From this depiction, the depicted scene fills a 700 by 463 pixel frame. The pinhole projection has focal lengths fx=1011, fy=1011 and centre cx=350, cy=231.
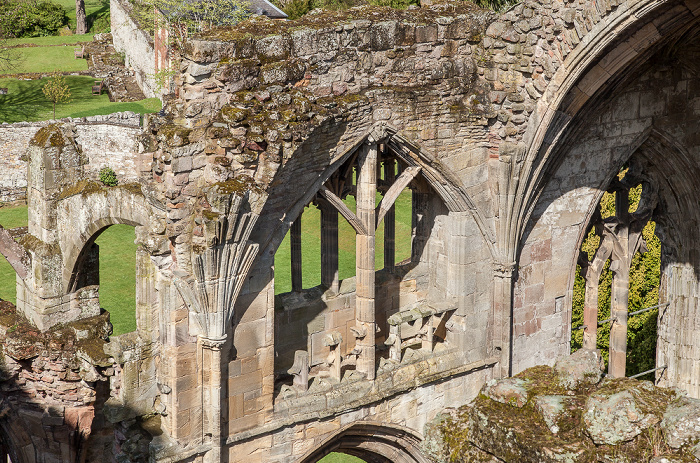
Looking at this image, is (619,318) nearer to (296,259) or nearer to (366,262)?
(366,262)

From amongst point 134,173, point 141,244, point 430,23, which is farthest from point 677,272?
point 134,173

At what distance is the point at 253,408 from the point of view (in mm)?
9398

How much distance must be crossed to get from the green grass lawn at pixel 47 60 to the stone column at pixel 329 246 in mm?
31528

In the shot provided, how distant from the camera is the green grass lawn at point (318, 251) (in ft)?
63.9

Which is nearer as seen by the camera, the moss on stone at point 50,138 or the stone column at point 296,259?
the stone column at point 296,259

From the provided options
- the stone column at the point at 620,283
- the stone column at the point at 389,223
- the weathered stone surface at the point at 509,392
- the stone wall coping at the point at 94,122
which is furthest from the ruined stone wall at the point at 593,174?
the stone wall coping at the point at 94,122

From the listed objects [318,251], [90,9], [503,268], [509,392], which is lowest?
[509,392]

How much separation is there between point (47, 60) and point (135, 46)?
6011mm

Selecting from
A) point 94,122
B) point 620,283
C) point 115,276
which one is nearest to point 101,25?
point 94,122

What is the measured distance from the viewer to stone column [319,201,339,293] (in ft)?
33.3

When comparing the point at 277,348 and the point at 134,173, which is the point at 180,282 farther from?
the point at 134,173

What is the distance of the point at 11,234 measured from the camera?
668 inches

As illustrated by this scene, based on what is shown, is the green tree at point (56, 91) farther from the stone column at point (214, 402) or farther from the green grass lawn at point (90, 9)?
the stone column at point (214, 402)

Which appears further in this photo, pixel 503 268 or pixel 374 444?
pixel 503 268
